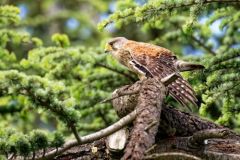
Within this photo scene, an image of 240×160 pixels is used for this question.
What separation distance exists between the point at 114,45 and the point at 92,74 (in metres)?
0.68

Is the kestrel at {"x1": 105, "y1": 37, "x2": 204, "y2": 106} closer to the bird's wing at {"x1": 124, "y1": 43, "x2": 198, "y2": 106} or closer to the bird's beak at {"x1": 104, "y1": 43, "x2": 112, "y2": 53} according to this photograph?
the bird's wing at {"x1": 124, "y1": 43, "x2": 198, "y2": 106}

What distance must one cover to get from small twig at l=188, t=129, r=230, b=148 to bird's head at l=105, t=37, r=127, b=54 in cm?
236

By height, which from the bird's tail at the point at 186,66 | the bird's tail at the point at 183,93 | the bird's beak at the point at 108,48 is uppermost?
the bird's beak at the point at 108,48

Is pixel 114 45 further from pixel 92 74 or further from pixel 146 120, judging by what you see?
pixel 146 120

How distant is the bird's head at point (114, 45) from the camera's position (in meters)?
6.40

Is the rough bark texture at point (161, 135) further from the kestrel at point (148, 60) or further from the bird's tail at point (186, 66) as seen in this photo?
the kestrel at point (148, 60)

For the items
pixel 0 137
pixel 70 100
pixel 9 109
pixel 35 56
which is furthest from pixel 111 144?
pixel 9 109

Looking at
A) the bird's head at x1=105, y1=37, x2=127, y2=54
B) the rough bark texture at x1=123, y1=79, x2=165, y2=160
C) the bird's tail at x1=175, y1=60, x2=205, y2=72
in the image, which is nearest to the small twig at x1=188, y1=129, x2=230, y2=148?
the rough bark texture at x1=123, y1=79, x2=165, y2=160


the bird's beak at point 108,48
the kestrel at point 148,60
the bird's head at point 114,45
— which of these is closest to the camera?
the kestrel at point 148,60

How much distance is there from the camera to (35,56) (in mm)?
6746

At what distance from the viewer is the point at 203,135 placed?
12.8 feet

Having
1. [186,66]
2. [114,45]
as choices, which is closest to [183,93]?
[186,66]

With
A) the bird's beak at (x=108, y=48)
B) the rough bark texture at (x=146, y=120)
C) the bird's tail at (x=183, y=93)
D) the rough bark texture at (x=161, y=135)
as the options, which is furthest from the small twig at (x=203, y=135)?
the bird's beak at (x=108, y=48)

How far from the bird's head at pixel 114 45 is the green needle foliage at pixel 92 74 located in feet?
0.51
